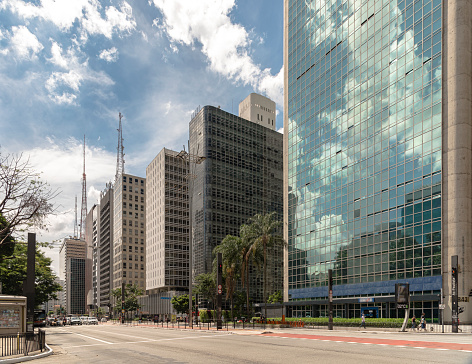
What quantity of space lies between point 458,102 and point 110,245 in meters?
161

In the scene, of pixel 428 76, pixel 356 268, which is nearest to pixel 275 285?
pixel 356 268

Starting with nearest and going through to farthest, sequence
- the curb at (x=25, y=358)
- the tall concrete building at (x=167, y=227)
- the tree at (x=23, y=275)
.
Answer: the curb at (x=25, y=358)
the tree at (x=23, y=275)
the tall concrete building at (x=167, y=227)

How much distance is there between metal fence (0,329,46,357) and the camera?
21531 mm

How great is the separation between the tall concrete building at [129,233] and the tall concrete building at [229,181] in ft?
156

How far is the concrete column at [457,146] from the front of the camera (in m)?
48.3

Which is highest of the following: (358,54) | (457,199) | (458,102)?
(358,54)

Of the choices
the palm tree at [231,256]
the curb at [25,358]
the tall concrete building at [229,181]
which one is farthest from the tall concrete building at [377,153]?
the curb at [25,358]

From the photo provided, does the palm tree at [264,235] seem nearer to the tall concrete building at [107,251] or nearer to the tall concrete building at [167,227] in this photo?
the tall concrete building at [167,227]

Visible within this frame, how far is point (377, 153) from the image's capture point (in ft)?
205

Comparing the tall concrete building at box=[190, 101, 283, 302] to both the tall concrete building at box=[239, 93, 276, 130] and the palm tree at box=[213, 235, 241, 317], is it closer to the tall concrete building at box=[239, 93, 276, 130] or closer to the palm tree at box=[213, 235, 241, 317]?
the tall concrete building at box=[239, 93, 276, 130]

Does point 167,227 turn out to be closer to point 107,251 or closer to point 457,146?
point 107,251

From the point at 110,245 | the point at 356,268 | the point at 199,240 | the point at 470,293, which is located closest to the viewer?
the point at 470,293

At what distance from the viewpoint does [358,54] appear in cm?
6825

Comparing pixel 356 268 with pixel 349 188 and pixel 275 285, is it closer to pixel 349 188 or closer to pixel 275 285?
pixel 349 188
